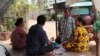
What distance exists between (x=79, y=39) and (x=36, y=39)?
131cm

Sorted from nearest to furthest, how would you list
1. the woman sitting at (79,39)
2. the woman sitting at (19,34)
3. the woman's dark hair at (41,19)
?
the woman's dark hair at (41,19), the woman sitting at (79,39), the woman sitting at (19,34)

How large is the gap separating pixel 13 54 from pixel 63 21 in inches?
81.3

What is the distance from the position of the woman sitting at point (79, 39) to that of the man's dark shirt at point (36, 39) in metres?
0.99

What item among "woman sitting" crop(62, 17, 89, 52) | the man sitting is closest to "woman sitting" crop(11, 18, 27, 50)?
the man sitting

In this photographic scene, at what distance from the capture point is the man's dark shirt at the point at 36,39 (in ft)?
24.8

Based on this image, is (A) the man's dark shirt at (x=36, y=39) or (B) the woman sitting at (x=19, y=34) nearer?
(A) the man's dark shirt at (x=36, y=39)

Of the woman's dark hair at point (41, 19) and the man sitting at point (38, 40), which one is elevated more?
the woman's dark hair at point (41, 19)

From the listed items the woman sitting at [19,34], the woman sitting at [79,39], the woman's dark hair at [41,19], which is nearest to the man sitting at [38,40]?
→ the woman's dark hair at [41,19]

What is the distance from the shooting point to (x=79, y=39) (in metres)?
8.34

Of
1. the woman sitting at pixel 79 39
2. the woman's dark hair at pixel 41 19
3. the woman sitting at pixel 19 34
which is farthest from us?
the woman sitting at pixel 19 34

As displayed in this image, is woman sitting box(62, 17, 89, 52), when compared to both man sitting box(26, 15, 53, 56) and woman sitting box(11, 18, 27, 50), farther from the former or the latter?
woman sitting box(11, 18, 27, 50)

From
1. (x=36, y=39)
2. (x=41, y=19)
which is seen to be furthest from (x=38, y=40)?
(x=41, y=19)

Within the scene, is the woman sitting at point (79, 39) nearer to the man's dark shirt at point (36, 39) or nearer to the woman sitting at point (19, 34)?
the man's dark shirt at point (36, 39)

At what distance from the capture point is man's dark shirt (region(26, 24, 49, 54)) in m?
7.56
